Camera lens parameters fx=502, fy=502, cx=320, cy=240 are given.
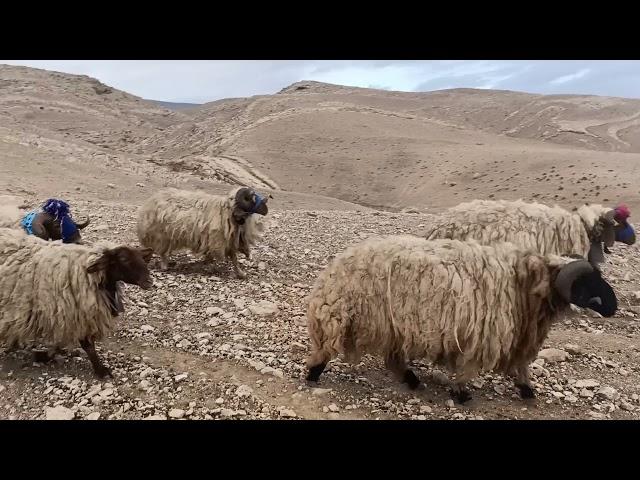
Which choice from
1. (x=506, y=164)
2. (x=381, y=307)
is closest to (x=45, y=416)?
(x=381, y=307)

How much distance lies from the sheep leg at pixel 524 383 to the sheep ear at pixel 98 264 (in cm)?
481

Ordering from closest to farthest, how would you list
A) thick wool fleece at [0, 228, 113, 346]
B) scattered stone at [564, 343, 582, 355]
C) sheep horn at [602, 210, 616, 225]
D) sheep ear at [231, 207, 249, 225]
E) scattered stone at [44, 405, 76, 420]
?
scattered stone at [44, 405, 76, 420], thick wool fleece at [0, 228, 113, 346], scattered stone at [564, 343, 582, 355], sheep horn at [602, 210, 616, 225], sheep ear at [231, 207, 249, 225]

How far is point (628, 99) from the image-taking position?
52594 mm

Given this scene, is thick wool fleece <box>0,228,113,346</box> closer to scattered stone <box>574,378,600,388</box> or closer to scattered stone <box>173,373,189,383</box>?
scattered stone <box>173,373,189,383</box>

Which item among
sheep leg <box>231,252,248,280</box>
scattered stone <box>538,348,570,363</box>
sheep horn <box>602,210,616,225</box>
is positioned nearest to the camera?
scattered stone <box>538,348,570,363</box>

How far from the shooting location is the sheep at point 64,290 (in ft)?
18.2

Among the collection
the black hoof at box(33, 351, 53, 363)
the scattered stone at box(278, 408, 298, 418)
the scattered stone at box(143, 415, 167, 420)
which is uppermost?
the black hoof at box(33, 351, 53, 363)

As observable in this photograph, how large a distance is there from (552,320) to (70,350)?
5608 millimetres

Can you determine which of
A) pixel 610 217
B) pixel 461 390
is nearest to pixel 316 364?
pixel 461 390

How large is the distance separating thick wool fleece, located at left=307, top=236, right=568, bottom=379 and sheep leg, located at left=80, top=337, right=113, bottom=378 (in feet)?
7.39

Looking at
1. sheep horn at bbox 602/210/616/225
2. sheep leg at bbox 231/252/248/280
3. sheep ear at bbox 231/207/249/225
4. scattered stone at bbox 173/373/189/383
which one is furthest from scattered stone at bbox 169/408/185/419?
sheep horn at bbox 602/210/616/225

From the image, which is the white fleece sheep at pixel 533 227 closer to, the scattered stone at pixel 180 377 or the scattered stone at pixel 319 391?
the scattered stone at pixel 319 391

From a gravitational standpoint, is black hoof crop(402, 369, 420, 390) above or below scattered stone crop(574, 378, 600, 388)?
above

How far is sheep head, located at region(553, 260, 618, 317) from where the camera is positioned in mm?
4984
